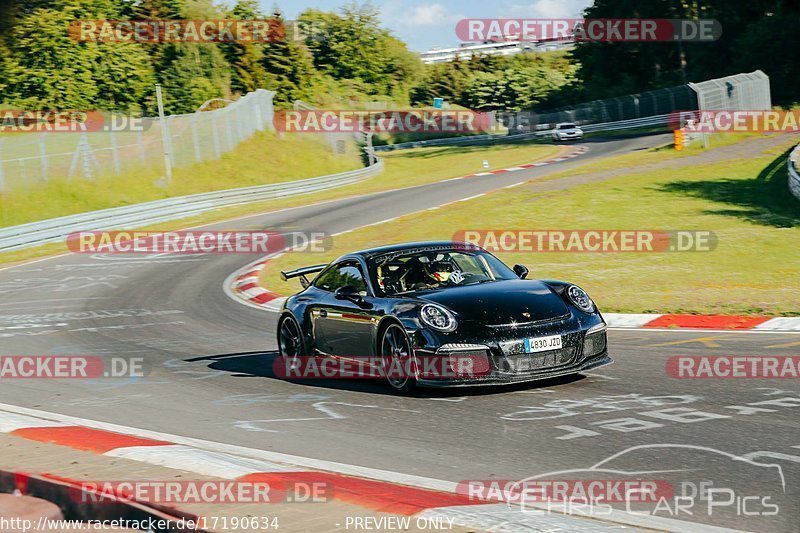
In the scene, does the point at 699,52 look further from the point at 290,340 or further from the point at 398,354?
the point at 398,354

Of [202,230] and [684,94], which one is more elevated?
[684,94]

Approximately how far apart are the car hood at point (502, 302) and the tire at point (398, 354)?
0.41 metres

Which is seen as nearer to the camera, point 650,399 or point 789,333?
point 650,399

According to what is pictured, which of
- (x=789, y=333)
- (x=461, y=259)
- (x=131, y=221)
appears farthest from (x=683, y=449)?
(x=131, y=221)

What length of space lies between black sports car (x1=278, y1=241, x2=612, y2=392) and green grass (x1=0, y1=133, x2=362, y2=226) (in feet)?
86.0

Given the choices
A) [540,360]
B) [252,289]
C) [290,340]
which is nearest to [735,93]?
[252,289]

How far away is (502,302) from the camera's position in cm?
914

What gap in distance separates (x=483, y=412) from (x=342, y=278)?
9.75 feet

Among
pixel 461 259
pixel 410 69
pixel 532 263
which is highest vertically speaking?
pixel 410 69

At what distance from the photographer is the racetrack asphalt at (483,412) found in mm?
6090

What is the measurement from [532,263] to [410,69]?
304 feet

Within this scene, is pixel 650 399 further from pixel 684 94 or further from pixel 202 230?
pixel 684 94

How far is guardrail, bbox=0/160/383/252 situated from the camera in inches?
1147

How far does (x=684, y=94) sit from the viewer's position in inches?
2586
